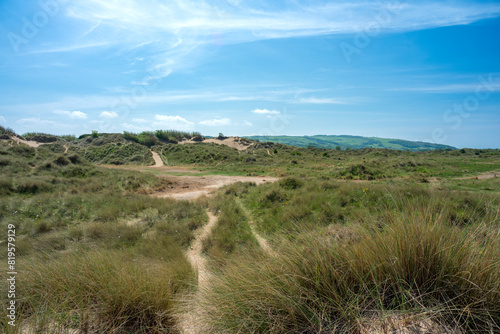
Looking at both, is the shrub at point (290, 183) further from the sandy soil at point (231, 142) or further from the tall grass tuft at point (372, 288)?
the sandy soil at point (231, 142)

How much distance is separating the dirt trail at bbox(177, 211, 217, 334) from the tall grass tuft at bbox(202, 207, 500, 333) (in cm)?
22

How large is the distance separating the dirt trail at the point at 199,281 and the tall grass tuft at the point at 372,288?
22cm

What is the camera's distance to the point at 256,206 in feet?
37.0

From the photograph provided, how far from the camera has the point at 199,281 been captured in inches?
163

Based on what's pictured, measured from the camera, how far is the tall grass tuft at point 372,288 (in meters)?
1.96

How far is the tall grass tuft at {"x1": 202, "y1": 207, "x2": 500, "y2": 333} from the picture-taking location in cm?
196

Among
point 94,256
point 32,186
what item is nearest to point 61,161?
point 32,186

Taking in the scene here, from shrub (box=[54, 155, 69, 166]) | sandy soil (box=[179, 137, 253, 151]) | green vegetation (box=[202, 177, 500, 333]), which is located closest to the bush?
shrub (box=[54, 155, 69, 166])

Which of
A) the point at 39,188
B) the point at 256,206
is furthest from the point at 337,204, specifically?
the point at 39,188

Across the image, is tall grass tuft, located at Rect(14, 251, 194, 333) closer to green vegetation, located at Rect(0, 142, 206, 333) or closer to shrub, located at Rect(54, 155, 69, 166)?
green vegetation, located at Rect(0, 142, 206, 333)

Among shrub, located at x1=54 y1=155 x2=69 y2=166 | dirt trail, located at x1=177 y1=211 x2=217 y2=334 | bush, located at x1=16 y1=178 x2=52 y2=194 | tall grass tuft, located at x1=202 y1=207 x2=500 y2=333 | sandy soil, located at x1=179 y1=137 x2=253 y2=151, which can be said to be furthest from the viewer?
sandy soil, located at x1=179 y1=137 x2=253 y2=151

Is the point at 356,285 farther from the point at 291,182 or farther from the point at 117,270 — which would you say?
the point at 291,182

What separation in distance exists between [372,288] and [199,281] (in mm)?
3033

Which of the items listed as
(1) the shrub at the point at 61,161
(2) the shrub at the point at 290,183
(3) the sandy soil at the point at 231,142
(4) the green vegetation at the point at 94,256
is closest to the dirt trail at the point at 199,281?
(4) the green vegetation at the point at 94,256
